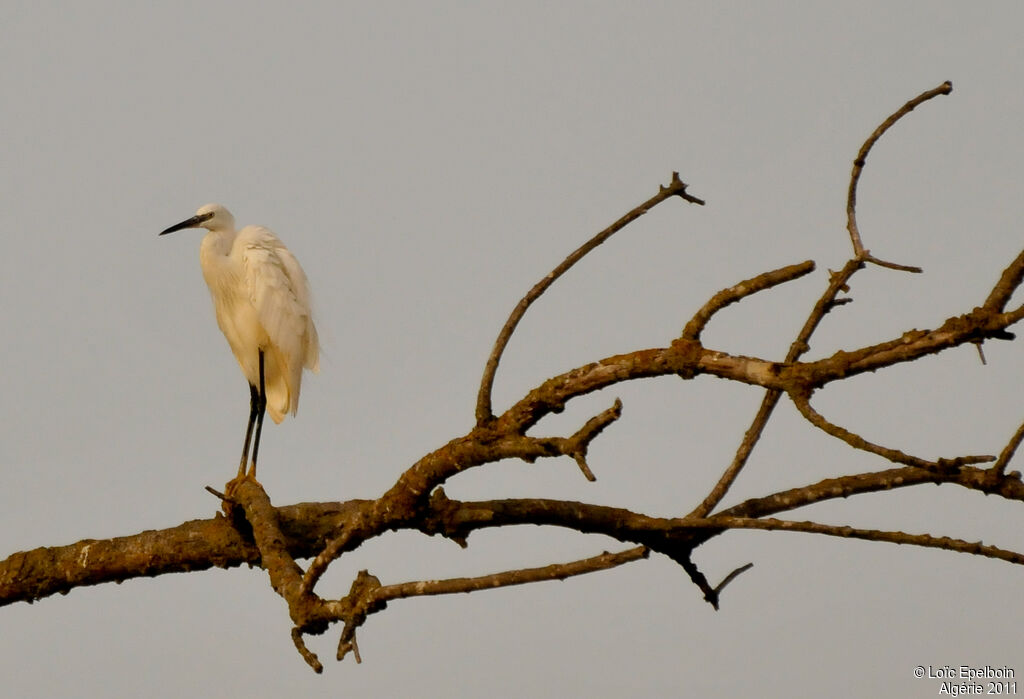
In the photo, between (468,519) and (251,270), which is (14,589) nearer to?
(468,519)

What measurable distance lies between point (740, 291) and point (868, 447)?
2.08 feet

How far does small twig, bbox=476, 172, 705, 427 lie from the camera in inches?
162

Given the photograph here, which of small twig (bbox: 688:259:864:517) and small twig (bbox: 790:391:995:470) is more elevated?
small twig (bbox: 688:259:864:517)

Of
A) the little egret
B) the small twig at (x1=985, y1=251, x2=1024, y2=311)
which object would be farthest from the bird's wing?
the small twig at (x1=985, y1=251, x2=1024, y2=311)

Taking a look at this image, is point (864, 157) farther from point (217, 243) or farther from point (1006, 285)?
point (217, 243)

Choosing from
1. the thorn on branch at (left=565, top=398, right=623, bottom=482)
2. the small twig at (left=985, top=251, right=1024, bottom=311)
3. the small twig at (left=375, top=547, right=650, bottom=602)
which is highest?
the small twig at (left=985, top=251, right=1024, bottom=311)

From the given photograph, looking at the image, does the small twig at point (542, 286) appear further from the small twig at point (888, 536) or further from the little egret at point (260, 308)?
the little egret at point (260, 308)

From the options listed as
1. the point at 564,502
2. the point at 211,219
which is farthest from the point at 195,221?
the point at 564,502

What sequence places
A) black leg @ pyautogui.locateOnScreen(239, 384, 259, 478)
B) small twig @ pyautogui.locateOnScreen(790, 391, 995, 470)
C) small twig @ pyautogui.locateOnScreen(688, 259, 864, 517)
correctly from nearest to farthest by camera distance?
small twig @ pyautogui.locateOnScreen(790, 391, 995, 470) < small twig @ pyautogui.locateOnScreen(688, 259, 864, 517) < black leg @ pyautogui.locateOnScreen(239, 384, 259, 478)

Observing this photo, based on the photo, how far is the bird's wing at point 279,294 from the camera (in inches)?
323

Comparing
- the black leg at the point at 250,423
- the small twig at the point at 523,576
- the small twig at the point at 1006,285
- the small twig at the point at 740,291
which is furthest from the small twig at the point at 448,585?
the black leg at the point at 250,423

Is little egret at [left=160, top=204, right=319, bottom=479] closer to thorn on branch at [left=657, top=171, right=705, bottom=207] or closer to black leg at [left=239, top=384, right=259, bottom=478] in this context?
black leg at [left=239, top=384, right=259, bottom=478]

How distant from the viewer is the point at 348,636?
11.9ft

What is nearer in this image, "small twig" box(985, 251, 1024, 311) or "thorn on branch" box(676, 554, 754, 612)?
"small twig" box(985, 251, 1024, 311)
